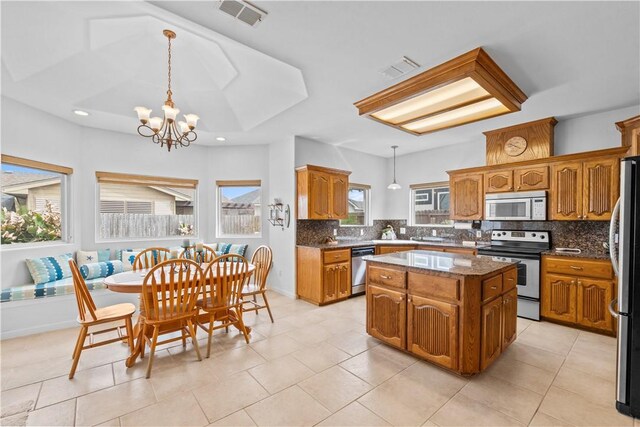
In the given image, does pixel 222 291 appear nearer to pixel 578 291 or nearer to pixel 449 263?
pixel 449 263

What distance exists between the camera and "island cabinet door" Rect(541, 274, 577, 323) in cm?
341

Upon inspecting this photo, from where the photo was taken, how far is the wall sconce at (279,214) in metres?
4.88

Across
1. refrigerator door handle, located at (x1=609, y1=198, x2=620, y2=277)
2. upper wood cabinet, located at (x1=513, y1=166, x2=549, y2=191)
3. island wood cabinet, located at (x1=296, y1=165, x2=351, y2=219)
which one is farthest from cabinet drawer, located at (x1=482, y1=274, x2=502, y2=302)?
island wood cabinet, located at (x1=296, y1=165, x2=351, y2=219)

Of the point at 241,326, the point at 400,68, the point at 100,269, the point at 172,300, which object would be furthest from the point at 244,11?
the point at 100,269

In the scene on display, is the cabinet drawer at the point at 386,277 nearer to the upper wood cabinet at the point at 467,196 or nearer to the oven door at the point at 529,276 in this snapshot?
the oven door at the point at 529,276

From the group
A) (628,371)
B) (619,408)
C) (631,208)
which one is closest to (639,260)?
(631,208)

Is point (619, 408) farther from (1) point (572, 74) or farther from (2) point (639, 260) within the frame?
(1) point (572, 74)

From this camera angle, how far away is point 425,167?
5766 millimetres

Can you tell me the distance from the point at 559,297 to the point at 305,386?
3.29m

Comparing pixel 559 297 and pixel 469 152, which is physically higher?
pixel 469 152

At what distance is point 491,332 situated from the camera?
2.48 meters

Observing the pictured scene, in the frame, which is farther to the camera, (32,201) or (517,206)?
(517,206)

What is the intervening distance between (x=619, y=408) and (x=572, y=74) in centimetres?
279

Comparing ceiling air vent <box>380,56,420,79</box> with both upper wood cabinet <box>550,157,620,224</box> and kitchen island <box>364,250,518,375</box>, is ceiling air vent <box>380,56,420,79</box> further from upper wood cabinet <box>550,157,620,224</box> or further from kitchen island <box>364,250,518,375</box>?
upper wood cabinet <box>550,157,620,224</box>
